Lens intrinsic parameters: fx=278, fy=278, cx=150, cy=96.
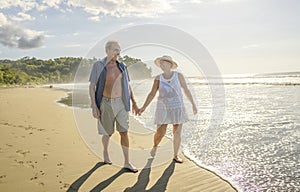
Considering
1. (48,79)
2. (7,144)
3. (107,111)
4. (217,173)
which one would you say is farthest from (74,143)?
(48,79)

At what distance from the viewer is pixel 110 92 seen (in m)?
4.65

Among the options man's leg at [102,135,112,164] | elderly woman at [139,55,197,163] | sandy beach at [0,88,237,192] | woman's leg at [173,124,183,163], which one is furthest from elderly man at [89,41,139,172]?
woman's leg at [173,124,183,163]

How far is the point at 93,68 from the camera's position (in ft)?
15.1

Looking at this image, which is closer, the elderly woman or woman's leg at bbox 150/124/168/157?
the elderly woman

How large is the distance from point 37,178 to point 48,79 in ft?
402

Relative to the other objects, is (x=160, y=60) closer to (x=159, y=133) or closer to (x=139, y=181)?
(x=159, y=133)

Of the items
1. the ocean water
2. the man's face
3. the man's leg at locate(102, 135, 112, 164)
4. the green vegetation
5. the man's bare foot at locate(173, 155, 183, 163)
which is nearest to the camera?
the ocean water

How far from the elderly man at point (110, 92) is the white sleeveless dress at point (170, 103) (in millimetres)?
692

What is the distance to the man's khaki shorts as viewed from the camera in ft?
15.3

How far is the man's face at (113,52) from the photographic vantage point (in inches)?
180

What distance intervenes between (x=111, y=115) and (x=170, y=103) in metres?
1.12

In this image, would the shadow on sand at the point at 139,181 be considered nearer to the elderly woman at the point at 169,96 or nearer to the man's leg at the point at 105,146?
the man's leg at the point at 105,146

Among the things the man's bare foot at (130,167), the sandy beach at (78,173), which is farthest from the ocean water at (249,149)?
the man's bare foot at (130,167)

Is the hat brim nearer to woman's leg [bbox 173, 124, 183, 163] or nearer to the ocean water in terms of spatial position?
the ocean water
